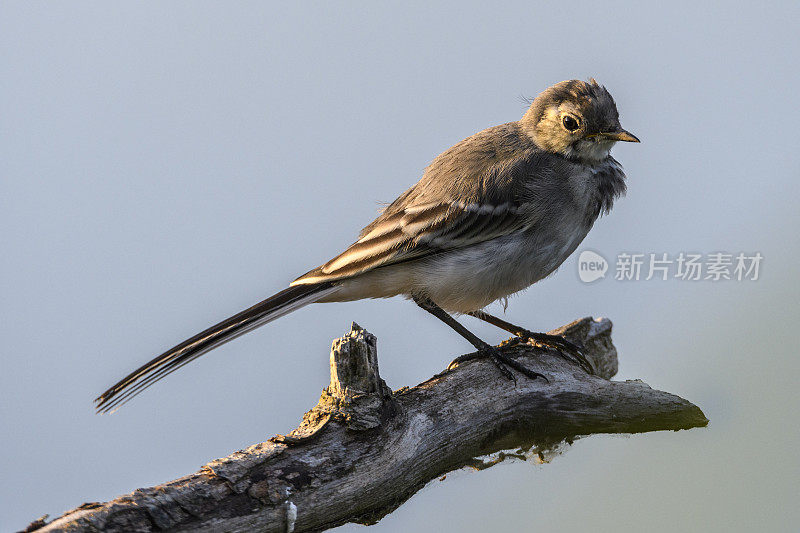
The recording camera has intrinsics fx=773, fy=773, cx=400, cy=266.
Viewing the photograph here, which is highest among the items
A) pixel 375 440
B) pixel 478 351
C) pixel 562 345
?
pixel 478 351

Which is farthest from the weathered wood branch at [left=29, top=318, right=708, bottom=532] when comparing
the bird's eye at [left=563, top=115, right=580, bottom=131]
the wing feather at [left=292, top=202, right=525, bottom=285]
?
the bird's eye at [left=563, top=115, right=580, bottom=131]

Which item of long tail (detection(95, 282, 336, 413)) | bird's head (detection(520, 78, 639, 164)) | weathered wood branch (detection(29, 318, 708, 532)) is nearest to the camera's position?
weathered wood branch (detection(29, 318, 708, 532))

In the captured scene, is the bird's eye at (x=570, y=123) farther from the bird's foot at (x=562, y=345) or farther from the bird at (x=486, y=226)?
the bird's foot at (x=562, y=345)

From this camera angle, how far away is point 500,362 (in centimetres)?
526

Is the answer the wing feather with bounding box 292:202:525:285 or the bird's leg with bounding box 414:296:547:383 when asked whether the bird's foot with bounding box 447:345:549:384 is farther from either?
the wing feather with bounding box 292:202:525:285

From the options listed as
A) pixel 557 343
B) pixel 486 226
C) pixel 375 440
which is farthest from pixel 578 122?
pixel 375 440

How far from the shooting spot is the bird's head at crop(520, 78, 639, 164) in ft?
18.0

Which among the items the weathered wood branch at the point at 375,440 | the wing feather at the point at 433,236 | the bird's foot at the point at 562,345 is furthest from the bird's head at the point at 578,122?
the weathered wood branch at the point at 375,440

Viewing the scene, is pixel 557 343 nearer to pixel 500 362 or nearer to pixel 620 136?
pixel 500 362

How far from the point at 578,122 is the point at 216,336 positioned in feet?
9.56

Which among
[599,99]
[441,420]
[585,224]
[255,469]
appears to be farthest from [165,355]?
[599,99]

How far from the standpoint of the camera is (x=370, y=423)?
418 centimetres

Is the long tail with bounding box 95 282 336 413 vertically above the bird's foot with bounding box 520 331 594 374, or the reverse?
the long tail with bounding box 95 282 336 413

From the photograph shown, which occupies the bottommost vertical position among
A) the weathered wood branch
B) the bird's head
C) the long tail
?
the weathered wood branch
